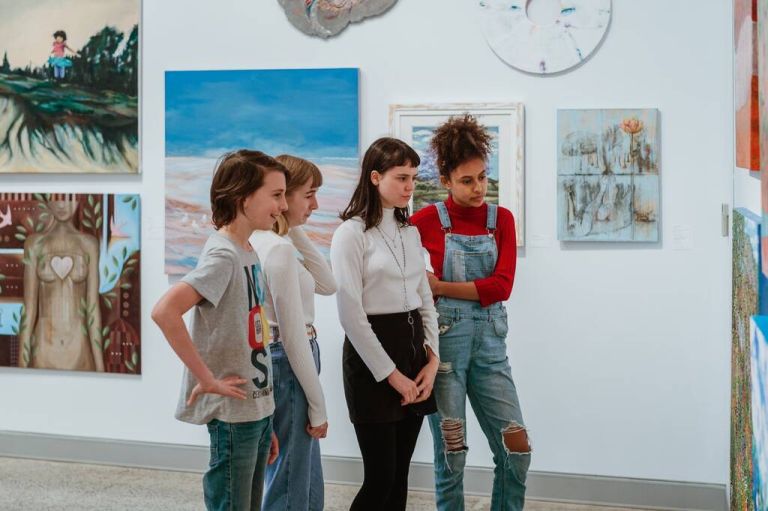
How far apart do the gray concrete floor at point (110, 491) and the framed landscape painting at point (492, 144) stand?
4.26 ft

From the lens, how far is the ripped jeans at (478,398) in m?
3.10

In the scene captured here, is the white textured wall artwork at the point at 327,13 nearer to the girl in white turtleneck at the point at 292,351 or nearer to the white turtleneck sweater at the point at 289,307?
the girl in white turtleneck at the point at 292,351

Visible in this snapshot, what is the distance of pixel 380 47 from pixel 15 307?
2205 mm

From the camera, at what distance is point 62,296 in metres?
4.73

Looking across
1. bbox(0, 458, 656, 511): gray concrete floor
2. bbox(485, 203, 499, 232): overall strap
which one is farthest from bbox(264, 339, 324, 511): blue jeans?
bbox(0, 458, 656, 511): gray concrete floor

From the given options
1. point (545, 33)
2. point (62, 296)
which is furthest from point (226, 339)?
point (62, 296)

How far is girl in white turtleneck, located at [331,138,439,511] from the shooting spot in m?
2.91

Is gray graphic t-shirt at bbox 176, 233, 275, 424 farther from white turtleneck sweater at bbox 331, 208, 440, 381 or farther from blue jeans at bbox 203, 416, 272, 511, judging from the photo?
white turtleneck sweater at bbox 331, 208, 440, 381

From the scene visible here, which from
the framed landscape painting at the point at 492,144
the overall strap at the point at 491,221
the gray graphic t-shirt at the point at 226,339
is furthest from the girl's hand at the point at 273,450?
the framed landscape painting at the point at 492,144

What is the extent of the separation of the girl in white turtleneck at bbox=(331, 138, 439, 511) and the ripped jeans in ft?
0.26

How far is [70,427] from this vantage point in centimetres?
479

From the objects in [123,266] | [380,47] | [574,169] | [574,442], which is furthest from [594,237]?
[123,266]

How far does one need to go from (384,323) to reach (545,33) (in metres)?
1.72

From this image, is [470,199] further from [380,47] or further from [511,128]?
[380,47]
